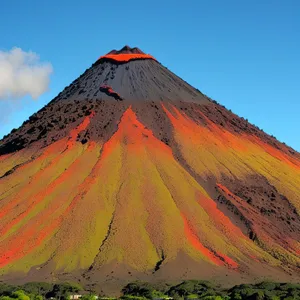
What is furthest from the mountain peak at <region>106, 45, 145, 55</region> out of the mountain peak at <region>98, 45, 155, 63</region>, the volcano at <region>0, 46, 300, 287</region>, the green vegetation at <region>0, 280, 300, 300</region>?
the green vegetation at <region>0, 280, 300, 300</region>

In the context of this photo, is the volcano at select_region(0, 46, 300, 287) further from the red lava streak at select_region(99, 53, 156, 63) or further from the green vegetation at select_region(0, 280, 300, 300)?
the green vegetation at select_region(0, 280, 300, 300)

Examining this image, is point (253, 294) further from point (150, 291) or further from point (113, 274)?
point (113, 274)

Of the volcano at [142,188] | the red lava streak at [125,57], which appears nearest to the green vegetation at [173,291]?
the volcano at [142,188]

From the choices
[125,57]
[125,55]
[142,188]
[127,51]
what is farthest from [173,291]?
[127,51]

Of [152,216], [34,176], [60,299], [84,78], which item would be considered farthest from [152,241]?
[84,78]

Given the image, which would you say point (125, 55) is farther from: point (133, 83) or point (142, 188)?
point (142, 188)

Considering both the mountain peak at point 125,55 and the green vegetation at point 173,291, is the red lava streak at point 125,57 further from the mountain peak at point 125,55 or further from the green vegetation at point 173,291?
the green vegetation at point 173,291
